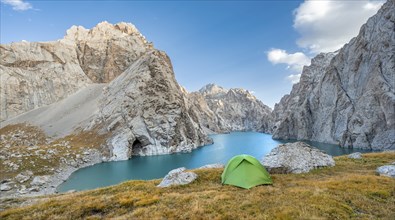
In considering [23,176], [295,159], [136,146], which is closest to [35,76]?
[136,146]

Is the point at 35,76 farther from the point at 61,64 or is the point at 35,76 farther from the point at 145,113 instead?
the point at 145,113

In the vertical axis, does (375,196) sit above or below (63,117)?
below

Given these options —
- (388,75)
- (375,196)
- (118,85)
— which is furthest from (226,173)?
(118,85)

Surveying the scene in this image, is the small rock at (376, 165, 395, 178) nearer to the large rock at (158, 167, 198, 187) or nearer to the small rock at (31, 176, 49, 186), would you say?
the large rock at (158, 167, 198, 187)

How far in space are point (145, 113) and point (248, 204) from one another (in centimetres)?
9092

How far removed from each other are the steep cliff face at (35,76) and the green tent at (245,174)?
13918 centimetres

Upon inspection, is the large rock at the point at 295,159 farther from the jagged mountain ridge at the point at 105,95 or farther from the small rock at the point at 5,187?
the jagged mountain ridge at the point at 105,95

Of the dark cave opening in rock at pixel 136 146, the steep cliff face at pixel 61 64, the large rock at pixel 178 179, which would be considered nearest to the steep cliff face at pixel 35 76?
the steep cliff face at pixel 61 64

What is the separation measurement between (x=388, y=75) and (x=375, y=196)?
9131 centimetres

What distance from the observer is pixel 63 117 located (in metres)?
110

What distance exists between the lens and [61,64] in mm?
143125

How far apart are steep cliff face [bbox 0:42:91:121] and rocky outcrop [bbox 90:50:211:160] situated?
37497 mm

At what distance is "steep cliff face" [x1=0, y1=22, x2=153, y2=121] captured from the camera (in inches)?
4951

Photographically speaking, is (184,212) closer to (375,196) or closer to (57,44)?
(375,196)
